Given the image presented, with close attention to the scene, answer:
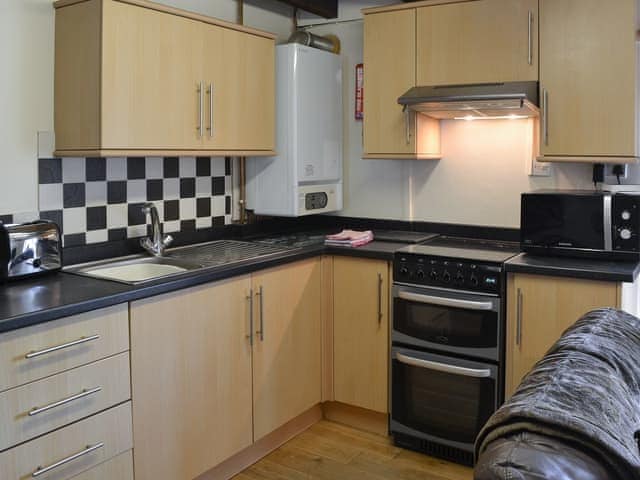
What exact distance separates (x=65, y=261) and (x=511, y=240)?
2169 millimetres

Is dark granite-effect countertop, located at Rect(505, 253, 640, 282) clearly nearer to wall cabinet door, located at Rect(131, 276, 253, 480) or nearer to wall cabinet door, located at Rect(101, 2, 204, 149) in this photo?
wall cabinet door, located at Rect(131, 276, 253, 480)

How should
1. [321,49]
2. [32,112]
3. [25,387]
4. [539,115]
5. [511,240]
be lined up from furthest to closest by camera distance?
[321,49]
[511,240]
[539,115]
[32,112]
[25,387]

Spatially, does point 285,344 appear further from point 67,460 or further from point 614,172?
point 614,172

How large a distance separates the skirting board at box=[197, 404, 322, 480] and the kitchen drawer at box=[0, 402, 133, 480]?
1.90 ft

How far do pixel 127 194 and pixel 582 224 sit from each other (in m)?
1.99

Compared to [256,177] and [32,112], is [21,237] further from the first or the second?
[256,177]

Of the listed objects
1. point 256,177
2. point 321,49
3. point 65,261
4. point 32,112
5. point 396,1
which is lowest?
point 65,261

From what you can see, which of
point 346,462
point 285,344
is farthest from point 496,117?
point 346,462

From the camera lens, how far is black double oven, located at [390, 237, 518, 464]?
298 cm

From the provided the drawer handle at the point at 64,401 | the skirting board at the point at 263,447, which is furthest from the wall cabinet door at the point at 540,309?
the drawer handle at the point at 64,401

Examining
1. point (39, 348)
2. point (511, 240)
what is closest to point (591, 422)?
point (39, 348)

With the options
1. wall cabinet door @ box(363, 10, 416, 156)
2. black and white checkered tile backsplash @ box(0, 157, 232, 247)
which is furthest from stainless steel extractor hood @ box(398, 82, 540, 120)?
black and white checkered tile backsplash @ box(0, 157, 232, 247)

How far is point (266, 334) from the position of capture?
10.0 feet

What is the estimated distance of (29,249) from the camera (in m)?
2.48
